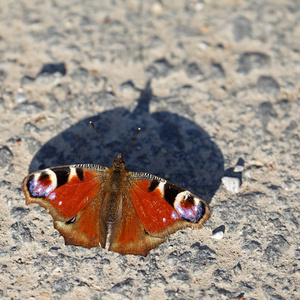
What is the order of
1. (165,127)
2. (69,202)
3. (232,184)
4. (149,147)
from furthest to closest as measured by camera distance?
1. (165,127)
2. (149,147)
3. (232,184)
4. (69,202)

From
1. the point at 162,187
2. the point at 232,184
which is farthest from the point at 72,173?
the point at 232,184

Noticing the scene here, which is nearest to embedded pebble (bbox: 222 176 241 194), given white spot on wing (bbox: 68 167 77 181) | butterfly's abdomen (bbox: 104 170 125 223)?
butterfly's abdomen (bbox: 104 170 125 223)

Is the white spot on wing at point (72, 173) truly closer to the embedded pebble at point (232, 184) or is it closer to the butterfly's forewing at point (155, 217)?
the butterfly's forewing at point (155, 217)

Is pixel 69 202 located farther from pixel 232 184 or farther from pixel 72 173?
pixel 232 184

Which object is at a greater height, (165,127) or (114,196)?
(165,127)

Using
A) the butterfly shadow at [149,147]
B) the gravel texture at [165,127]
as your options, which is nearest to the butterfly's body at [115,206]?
the gravel texture at [165,127]
